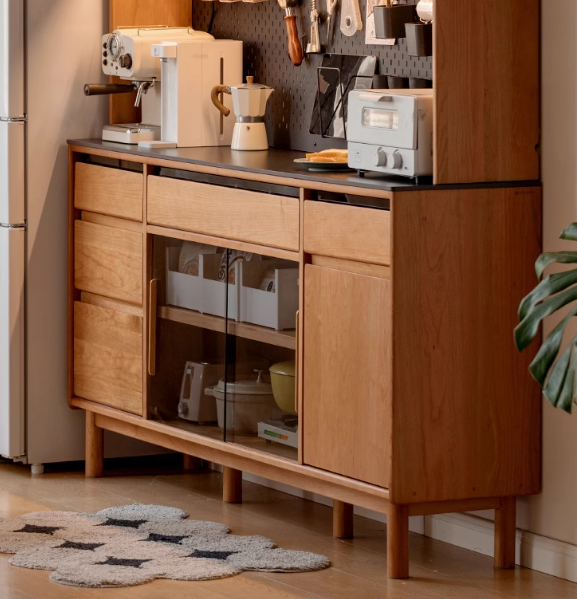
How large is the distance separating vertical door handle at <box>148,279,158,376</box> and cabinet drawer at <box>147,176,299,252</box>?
7.6 inches

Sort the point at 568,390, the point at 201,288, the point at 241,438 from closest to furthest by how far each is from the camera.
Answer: the point at 568,390 < the point at 241,438 < the point at 201,288

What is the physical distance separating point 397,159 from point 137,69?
52.6 inches

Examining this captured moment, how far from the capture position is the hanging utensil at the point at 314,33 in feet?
14.2

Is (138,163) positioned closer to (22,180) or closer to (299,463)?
(22,180)

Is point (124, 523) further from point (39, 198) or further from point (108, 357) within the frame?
point (39, 198)

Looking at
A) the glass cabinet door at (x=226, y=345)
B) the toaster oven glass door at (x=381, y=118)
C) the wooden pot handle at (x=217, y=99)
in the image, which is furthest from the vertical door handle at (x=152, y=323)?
the toaster oven glass door at (x=381, y=118)

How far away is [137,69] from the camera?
4488 mm

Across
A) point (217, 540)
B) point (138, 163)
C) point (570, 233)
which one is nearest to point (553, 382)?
point (570, 233)

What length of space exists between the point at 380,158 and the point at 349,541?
1.06m

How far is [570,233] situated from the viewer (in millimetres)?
2840

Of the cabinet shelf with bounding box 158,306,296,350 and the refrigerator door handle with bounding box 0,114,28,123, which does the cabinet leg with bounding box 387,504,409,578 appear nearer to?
the cabinet shelf with bounding box 158,306,296,350

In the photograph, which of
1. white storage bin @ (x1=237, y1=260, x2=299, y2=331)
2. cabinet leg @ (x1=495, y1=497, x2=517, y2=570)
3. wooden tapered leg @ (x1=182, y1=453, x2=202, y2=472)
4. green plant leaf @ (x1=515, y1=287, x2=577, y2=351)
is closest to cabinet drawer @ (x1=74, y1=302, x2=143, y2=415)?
wooden tapered leg @ (x1=182, y1=453, x2=202, y2=472)

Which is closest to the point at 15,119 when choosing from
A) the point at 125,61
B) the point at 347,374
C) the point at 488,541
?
the point at 125,61

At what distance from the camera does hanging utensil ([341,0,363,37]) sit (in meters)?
4.17
